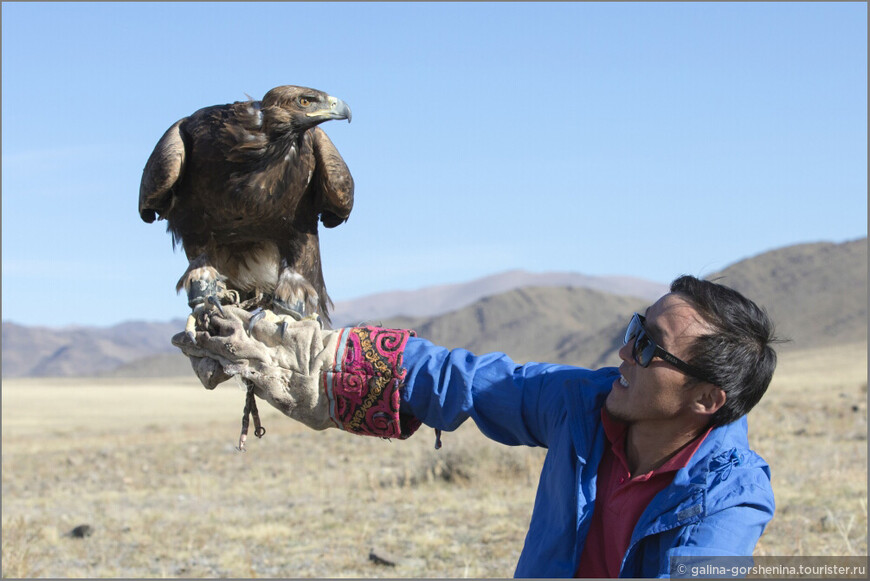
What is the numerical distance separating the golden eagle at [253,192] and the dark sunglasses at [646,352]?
1.86 metres

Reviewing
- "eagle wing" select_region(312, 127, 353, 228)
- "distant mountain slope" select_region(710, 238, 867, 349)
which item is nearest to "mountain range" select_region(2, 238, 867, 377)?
"distant mountain slope" select_region(710, 238, 867, 349)

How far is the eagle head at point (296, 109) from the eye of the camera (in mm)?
4160

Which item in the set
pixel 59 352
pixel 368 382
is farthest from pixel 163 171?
pixel 59 352

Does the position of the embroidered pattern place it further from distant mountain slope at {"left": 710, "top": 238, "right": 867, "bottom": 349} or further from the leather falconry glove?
distant mountain slope at {"left": 710, "top": 238, "right": 867, "bottom": 349}

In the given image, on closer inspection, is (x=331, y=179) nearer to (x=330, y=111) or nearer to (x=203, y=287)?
(x=330, y=111)

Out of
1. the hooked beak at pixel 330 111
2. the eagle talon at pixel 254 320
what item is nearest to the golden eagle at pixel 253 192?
the hooked beak at pixel 330 111

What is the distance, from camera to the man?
2.50 m

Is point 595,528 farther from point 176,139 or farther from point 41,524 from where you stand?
point 41,524

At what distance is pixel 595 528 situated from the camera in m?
2.71

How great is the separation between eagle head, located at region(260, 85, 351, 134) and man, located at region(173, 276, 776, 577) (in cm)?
131

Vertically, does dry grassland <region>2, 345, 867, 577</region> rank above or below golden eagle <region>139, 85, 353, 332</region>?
below

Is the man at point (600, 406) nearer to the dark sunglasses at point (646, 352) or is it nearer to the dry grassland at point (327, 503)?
the dark sunglasses at point (646, 352)

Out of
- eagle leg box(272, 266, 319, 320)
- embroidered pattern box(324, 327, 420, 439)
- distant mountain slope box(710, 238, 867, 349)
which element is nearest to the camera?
embroidered pattern box(324, 327, 420, 439)

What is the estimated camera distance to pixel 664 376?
2627mm
